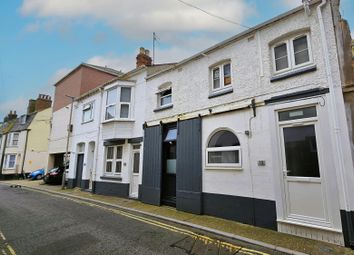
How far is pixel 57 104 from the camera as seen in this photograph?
2142cm

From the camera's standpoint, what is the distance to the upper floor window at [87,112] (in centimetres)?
1513

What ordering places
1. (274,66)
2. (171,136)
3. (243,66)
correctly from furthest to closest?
(171,136) < (243,66) < (274,66)

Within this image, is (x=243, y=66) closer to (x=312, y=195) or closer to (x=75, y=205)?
(x=312, y=195)

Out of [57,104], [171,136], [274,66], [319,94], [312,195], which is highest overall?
[57,104]

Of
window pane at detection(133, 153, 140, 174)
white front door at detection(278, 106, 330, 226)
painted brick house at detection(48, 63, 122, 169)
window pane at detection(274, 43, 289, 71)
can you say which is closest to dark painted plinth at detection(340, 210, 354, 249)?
white front door at detection(278, 106, 330, 226)

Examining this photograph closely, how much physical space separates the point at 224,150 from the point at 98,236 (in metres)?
4.77

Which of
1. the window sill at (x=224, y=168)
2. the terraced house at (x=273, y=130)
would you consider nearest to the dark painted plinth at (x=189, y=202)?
the terraced house at (x=273, y=130)

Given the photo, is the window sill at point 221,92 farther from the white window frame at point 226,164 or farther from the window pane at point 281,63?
the white window frame at point 226,164

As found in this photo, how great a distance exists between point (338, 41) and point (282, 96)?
1982 millimetres

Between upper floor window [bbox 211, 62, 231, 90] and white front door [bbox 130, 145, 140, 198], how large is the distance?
5.47m

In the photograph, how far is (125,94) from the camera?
40.8ft

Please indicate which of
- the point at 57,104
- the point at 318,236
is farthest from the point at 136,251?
the point at 57,104

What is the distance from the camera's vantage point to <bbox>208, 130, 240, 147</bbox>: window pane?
745 centimetres

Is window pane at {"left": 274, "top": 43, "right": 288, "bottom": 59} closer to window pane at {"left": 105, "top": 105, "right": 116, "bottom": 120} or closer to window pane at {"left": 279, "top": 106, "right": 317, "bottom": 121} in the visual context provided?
window pane at {"left": 279, "top": 106, "right": 317, "bottom": 121}
